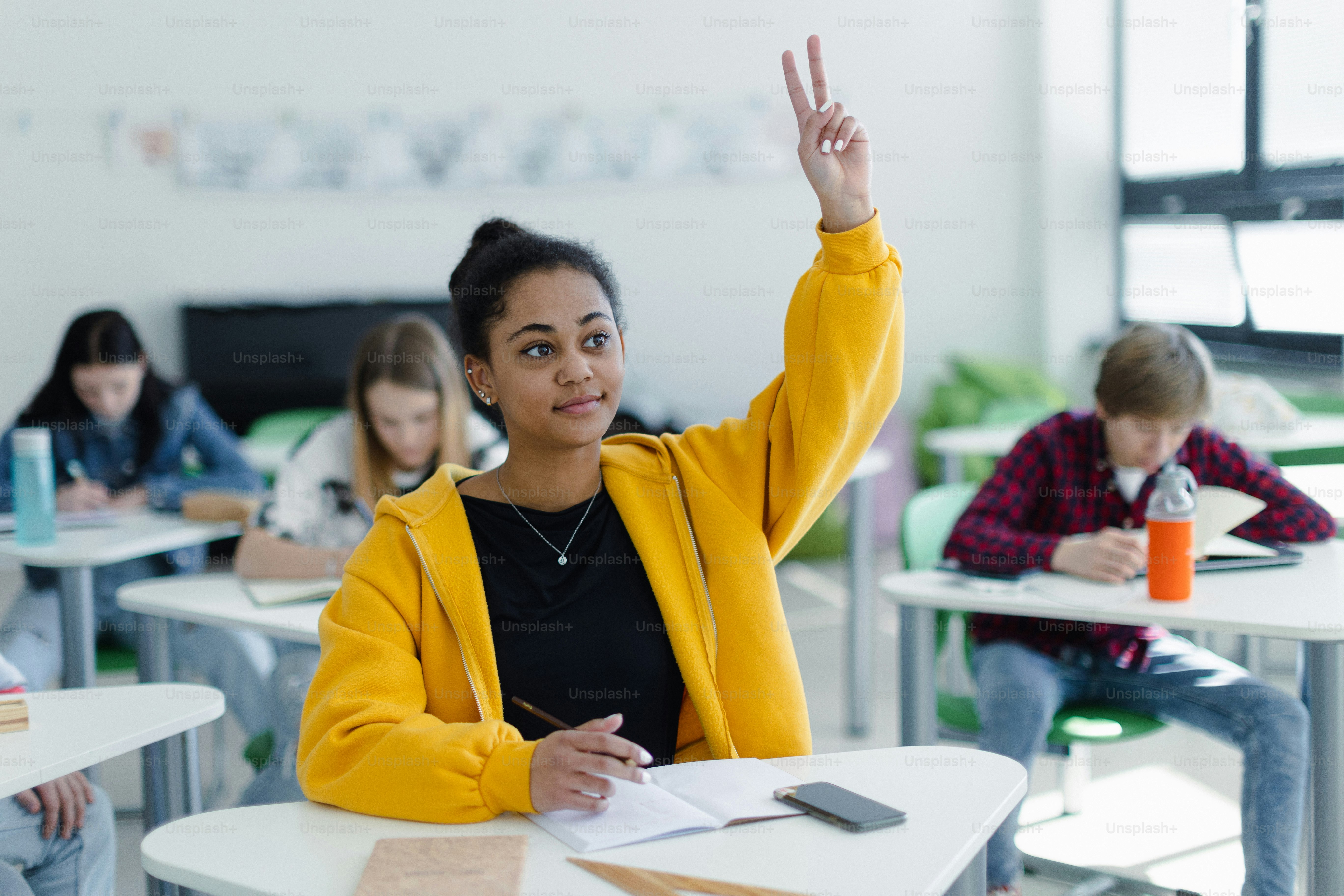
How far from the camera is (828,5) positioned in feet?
17.6

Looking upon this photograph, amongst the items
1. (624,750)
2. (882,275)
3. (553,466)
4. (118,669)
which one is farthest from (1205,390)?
(118,669)

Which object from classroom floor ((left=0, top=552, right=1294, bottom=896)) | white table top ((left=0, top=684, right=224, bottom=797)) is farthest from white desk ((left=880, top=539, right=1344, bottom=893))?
white table top ((left=0, top=684, right=224, bottom=797))

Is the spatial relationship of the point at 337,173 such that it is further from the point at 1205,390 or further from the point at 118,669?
the point at 1205,390

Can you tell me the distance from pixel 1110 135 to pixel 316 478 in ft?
14.9

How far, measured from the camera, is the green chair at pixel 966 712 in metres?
1.96

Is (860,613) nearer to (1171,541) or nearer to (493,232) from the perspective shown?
(1171,541)

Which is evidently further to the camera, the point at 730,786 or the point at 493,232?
the point at 493,232

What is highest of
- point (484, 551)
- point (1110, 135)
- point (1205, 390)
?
point (1110, 135)

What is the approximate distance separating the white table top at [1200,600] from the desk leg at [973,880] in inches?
31.0

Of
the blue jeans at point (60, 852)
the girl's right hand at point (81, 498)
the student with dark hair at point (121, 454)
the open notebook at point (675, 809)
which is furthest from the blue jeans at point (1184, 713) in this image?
the girl's right hand at point (81, 498)

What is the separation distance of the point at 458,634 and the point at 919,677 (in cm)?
102

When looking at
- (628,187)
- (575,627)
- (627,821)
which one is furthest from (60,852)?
(628,187)

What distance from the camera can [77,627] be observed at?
2.33m

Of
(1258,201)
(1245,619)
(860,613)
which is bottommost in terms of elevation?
(860,613)
